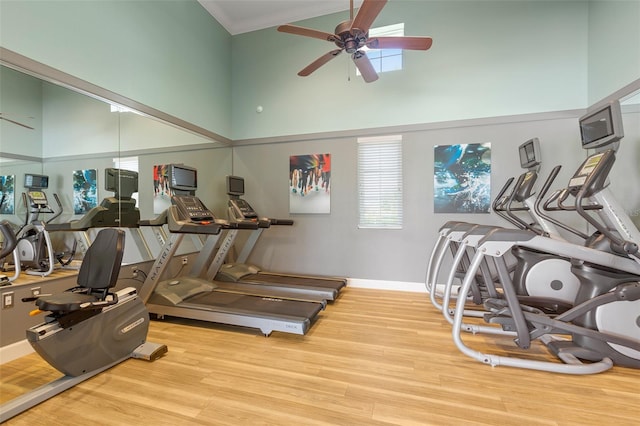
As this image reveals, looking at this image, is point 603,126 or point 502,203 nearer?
point 603,126

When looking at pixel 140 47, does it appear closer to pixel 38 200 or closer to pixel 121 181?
pixel 121 181

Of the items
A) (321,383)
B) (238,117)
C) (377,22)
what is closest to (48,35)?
(238,117)

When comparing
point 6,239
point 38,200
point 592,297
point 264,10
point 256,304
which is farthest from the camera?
point 264,10

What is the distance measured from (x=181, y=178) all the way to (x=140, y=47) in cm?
170

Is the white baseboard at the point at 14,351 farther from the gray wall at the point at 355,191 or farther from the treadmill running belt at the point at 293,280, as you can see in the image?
the gray wall at the point at 355,191

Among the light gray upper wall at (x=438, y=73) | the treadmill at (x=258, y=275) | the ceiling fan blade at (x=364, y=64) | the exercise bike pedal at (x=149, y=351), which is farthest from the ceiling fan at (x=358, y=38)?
the exercise bike pedal at (x=149, y=351)

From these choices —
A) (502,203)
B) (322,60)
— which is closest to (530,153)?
(502,203)

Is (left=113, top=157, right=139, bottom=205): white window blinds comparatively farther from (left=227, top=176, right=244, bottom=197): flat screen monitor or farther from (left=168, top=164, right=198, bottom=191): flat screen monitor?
(left=227, top=176, right=244, bottom=197): flat screen monitor

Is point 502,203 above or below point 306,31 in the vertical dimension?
below

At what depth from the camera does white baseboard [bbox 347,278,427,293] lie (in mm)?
4191

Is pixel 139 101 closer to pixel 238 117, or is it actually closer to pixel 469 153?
pixel 238 117

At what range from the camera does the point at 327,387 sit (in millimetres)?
1913

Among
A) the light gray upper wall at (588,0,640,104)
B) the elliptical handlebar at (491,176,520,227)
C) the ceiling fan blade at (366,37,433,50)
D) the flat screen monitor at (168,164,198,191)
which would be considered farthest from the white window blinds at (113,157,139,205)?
the light gray upper wall at (588,0,640,104)

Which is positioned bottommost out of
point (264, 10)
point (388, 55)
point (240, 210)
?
point (240, 210)
